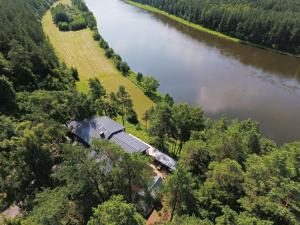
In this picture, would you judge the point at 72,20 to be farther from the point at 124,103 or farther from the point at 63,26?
the point at 124,103

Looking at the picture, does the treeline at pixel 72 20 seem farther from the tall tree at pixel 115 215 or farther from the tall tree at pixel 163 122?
the tall tree at pixel 115 215

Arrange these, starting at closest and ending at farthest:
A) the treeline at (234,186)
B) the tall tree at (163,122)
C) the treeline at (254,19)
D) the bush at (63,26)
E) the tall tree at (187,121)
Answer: the treeline at (234,186) < the tall tree at (163,122) < the tall tree at (187,121) < the treeline at (254,19) < the bush at (63,26)

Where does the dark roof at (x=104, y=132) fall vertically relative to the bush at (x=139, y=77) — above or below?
above

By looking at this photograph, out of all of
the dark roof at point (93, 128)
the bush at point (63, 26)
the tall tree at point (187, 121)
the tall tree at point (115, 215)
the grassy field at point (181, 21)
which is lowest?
the bush at point (63, 26)

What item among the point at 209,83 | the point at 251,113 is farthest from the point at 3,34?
the point at 251,113

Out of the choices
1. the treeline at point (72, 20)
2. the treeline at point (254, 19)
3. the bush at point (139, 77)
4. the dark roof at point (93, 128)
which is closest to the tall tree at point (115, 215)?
the dark roof at point (93, 128)

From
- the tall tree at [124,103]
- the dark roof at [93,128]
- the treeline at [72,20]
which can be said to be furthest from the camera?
the treeline at [72,20]
